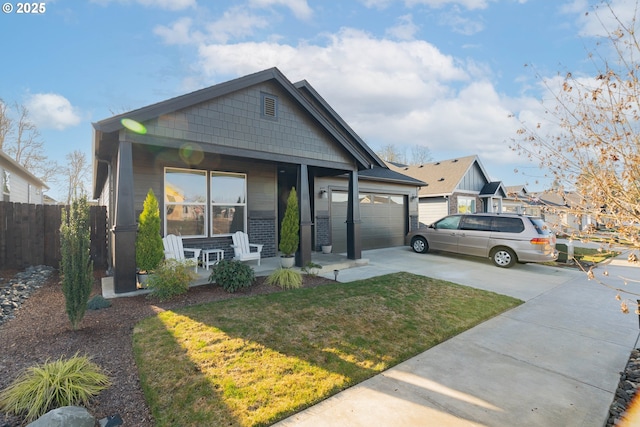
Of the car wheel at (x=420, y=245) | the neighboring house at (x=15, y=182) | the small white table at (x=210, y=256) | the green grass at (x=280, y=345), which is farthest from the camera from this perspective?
the car wheel at (x=420, y=245)

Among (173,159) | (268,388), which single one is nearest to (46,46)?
(173,159)

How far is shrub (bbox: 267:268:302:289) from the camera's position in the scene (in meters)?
6.17

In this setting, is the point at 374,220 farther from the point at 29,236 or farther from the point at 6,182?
the point at 6,182

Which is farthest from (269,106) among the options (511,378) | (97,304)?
(511,378)

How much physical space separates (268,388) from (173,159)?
21.0 feet

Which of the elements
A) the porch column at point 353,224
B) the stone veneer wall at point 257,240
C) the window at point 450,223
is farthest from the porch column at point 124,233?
the window at point 450,223

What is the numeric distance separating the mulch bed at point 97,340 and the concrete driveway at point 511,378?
57.6 inches

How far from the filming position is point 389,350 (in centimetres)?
360

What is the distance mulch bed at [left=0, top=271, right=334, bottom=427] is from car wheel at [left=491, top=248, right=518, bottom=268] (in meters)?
7.77

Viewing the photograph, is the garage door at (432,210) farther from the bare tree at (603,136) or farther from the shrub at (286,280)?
the bare tree at (603,136)

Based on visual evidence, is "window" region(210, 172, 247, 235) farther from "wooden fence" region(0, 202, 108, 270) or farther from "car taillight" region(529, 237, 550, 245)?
"car taillight" region(529, 237, 550, 245)

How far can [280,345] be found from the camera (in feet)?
11.8

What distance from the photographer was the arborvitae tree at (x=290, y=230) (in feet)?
24.4

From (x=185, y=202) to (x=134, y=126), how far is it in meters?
2.63
